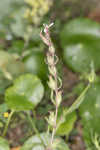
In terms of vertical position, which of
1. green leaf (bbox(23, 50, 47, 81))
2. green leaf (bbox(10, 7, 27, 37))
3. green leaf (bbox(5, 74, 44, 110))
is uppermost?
green leaf (bbox(10, 7, 27, 37))

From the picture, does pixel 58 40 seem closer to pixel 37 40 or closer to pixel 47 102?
pixel 37 40

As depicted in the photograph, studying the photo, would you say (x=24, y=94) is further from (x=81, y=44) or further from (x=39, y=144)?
(x=81, y=44)

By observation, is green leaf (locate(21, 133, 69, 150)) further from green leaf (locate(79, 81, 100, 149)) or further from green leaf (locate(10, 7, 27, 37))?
green leaf (locate(10, 7, 27, 37))

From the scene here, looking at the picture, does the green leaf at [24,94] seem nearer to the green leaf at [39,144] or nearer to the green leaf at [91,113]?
the green leaf at [39,144]

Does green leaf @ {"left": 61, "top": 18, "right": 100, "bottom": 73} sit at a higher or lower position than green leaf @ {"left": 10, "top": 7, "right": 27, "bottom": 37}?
lower

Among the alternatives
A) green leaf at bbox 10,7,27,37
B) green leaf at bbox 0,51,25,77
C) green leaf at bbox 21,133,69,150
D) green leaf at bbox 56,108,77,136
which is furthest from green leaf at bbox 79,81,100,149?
green leaf at bbox 10,7,27,37

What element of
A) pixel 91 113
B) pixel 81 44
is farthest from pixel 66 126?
pixel 81 44

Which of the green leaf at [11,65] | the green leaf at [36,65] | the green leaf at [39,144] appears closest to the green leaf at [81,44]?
the green leaf at [36,65]
